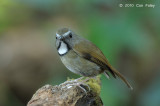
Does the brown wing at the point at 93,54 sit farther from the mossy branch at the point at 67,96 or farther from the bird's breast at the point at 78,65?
the mossy branch at the point at 67,96

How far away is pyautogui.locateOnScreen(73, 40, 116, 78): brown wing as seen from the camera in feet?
14.6

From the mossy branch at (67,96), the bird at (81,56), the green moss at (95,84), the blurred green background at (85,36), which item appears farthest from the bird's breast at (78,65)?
the blurred green background at (85,36)

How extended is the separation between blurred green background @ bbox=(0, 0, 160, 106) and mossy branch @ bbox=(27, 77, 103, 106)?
1.01 m

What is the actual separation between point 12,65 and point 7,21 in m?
0.92

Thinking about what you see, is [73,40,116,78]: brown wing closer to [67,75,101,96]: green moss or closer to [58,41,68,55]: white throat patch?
[58,41,68,55]: white throat patch

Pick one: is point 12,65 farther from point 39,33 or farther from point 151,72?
point 151,72

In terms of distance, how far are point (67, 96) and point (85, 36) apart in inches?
72.2

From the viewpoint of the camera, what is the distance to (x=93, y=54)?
14.7 feet

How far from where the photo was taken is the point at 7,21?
24.3ft

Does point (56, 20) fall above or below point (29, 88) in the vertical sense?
above

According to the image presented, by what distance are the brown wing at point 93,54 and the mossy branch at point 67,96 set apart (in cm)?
41

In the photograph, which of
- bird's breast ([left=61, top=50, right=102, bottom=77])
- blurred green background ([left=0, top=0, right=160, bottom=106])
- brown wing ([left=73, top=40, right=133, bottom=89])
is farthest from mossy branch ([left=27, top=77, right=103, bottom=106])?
blurred green background ([left=0, top=0, right=160, bottom=106])

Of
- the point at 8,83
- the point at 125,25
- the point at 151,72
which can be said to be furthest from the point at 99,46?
the point at 8,83

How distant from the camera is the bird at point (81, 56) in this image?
4.40 meters
